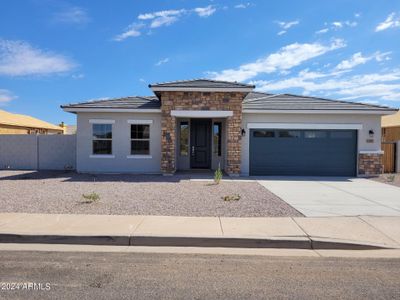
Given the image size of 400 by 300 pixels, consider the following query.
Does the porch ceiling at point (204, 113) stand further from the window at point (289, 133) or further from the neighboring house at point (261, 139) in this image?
→ the window at point (289, 133)

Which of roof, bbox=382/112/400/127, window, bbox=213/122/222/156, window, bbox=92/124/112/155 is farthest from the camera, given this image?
roof, bbox=382/112/400/127

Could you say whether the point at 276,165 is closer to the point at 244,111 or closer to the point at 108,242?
the point at 244,111

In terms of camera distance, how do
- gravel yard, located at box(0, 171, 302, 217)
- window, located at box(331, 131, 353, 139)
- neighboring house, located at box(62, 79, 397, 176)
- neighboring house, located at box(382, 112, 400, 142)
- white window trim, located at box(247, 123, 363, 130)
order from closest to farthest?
gravel yard, located at box(0, 171, 302, 217), neighboring house, located at box(62, 79, 397, 176), white window trim, located at box(247, 123, 363, 130), window, located at box(331, 131, 353, 139), neighboring house, located at box(382, 112, 400, 142)

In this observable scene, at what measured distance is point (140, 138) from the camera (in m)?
15.5

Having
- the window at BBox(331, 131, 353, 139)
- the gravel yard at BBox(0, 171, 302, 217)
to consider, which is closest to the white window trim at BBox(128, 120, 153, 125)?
the gravel yard at BBox(0, 171, 302, 217)

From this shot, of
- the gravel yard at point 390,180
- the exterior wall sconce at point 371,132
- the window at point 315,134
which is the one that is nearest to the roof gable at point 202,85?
the window at point 315,134

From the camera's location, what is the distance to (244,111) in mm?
14875

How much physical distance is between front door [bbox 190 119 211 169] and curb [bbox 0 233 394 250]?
11.7m

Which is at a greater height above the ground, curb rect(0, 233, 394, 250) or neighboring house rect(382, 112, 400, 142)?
neighboring house rect(382, 112, 400, 142)

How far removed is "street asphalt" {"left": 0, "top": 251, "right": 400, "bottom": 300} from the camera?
391 centimetres

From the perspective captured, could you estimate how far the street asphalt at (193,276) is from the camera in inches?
154

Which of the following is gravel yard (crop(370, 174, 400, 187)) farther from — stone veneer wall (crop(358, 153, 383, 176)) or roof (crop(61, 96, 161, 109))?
roof (crop(61, 96, 161, 109))

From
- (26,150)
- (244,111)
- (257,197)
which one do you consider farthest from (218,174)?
(26,150)

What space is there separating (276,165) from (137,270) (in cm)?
1175
